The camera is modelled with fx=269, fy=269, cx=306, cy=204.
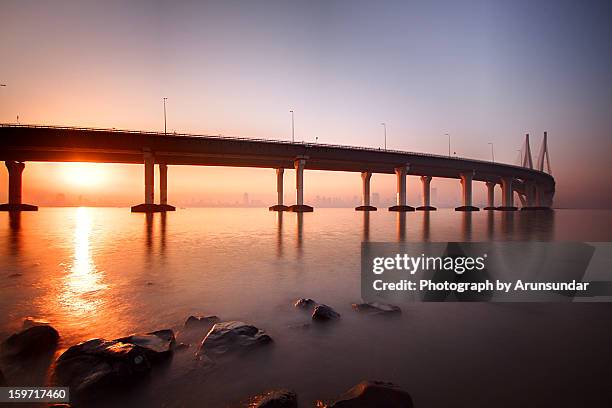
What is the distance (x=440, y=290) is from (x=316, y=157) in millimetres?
67522

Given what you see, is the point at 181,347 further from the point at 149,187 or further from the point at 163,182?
the point at 163,182

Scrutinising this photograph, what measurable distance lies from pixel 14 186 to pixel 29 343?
98228 millimetres

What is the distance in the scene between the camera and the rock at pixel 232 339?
167 inches

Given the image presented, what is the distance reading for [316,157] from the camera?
73125 mm

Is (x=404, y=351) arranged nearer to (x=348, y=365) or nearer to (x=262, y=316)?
(x=348, y=365)

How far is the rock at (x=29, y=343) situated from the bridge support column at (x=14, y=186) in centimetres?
9467

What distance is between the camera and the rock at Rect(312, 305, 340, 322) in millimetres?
5547

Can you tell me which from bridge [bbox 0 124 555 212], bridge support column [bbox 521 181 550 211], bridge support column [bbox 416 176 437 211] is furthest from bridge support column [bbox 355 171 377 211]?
bridge support column [bbox 521 181 550 211]

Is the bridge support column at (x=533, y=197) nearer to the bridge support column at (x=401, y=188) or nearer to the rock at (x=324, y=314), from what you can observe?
the bridge support column at (x=401, y=188)

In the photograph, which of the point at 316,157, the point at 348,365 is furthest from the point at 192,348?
the point at 316,157

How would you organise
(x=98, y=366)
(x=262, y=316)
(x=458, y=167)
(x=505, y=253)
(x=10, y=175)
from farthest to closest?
1. (x=458, y=167)
2. (x=10, y=175)
3. (x=505, y=253)
4. (x=262, y=316)
5. (x=98, y=366)

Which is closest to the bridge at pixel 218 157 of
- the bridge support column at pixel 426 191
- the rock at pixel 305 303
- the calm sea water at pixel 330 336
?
the bridge support column at pixel 426 191

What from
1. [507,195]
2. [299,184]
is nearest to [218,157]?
[299,184]

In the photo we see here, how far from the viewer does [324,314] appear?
559 cm
